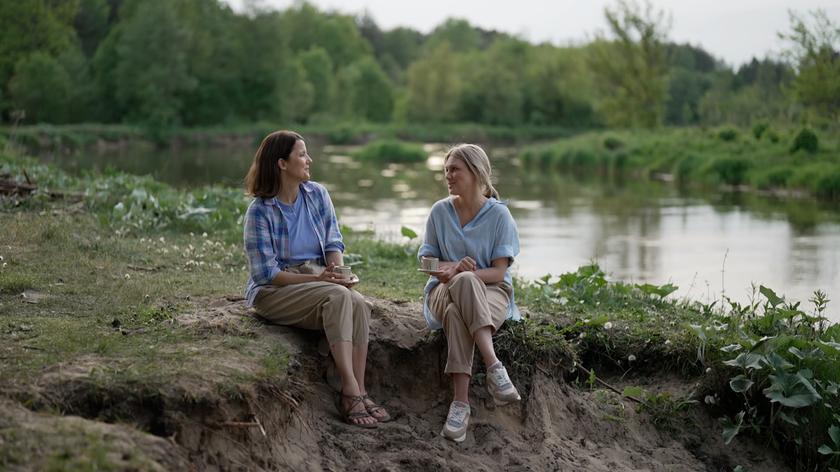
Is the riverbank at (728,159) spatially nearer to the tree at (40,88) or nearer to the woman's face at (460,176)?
the woman's face at (460,176)

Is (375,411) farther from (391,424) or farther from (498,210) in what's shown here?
(498,210)

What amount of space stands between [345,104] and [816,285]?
65.8m

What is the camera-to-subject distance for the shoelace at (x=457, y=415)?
5070 millimetres

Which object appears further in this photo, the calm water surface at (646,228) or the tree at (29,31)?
the tree at (29,31)

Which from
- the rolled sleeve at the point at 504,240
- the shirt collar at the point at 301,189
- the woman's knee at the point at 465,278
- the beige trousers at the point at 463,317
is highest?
the shirt collar at the point at 301,189

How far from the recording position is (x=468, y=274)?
5.15m

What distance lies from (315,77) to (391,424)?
2794 inches

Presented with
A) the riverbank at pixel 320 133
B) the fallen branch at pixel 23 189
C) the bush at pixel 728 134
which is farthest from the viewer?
the riverbank at pixel 320 133

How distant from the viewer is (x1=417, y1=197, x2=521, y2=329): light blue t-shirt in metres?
5.49

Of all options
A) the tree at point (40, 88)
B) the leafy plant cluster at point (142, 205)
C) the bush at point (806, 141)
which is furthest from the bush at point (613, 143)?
the tree at point (40, 88)

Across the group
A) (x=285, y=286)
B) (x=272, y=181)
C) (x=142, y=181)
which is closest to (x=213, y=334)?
(x=285, y=286)

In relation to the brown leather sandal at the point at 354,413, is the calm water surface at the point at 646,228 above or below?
below

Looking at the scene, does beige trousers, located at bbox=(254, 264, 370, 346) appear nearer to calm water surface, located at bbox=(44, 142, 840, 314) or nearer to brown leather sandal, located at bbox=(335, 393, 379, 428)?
brown leather sandal, located at bbox=(335, 393, 379, 428)

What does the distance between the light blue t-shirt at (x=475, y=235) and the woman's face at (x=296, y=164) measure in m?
0.82
